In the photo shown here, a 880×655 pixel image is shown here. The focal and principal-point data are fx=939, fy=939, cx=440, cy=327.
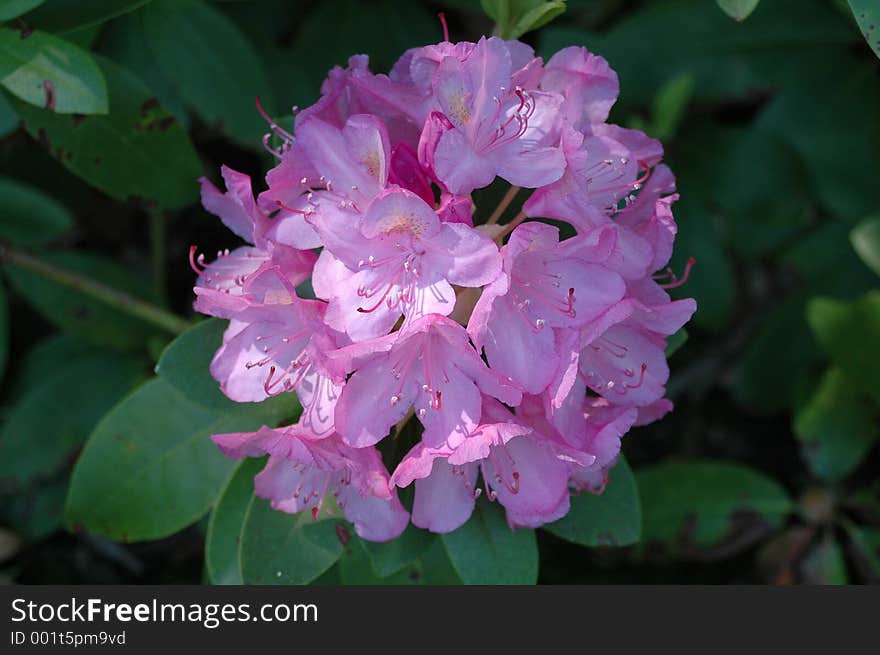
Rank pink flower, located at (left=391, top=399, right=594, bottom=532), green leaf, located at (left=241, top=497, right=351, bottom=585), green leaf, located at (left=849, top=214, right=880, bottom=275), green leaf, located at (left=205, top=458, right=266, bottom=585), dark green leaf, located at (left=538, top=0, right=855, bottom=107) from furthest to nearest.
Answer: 1. dark green leaf, located at (left=538, top=0, right=855, bottom=107)
2. green leaf, located at (left=849, top=214, right=880, bottom=275)
3. green leaf, located at (left=205, top=458, right=266, bottom=585)
4. green leaf, located at (left=241, top=497, right=351, bottom=585)
5. pink flower, located at (left=391, top=399, right=594, bottom=532)

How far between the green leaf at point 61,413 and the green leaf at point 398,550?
965 millimetres

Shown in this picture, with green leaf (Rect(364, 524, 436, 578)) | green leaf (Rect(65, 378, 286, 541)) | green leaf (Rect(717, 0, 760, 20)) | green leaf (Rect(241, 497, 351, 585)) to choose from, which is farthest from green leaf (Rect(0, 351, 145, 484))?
green leaf (Rect(717, 0, 760, 20))

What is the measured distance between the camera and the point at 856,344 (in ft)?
6.55

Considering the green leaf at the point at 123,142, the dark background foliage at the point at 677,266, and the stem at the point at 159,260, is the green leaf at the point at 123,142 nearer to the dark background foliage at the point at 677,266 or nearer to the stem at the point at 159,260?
the dark background foliage at the point at 677,266

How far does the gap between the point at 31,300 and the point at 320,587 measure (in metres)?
1.00

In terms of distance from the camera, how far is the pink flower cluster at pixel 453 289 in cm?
119

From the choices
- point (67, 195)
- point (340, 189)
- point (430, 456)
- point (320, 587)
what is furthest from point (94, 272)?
A: point (430, 456)

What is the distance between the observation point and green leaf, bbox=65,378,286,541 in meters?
1.67

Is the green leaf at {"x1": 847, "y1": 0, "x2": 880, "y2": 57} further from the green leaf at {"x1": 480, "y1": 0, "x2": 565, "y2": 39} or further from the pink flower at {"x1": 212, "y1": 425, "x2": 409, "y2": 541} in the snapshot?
the pink flower at {"x1": 212, "y1": 425, "x2": 409, "y2": 541}

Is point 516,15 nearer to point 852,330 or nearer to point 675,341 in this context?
point 675,341

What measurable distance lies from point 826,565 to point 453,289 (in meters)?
1.37

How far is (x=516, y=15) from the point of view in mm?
1440

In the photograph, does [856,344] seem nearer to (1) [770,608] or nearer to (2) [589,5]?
(1) [770,608]

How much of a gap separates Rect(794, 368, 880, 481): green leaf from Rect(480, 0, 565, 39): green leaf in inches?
46.8
